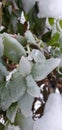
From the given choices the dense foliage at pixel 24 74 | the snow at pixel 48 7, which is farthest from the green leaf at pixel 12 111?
the snow at pixel 48 7

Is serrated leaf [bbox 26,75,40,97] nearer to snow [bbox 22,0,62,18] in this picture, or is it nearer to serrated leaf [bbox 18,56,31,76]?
serrated leaf [bbox 18,56,31,76]

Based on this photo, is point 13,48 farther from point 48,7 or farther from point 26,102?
point 48,7

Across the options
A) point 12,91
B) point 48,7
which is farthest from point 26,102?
point 48,7

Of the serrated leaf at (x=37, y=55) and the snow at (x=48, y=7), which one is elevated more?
the serrated leaf at (x=37, y=55)

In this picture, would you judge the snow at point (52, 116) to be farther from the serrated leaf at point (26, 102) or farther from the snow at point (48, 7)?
the snow at point (48, 7)

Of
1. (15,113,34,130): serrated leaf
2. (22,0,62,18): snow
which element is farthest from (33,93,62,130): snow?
(22,0,62,18): snow
